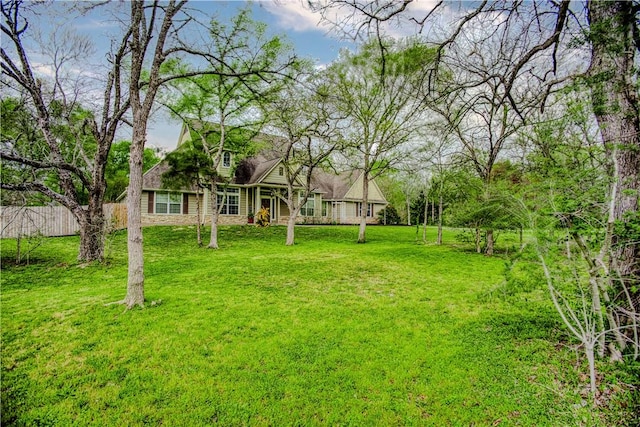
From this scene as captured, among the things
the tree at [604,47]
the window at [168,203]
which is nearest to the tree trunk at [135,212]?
the tree at [604,47]

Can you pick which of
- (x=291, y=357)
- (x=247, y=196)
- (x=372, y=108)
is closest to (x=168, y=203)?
(x=247, y=196)

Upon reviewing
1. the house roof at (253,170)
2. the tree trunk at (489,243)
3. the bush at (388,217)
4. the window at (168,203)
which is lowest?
the tree trunk at (489,243)

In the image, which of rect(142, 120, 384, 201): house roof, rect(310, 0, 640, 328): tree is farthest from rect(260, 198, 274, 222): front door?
rect(310, 0, 640, 328): tree

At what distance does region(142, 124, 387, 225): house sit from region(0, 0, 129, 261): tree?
4577 millimetres

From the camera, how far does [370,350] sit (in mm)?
3980

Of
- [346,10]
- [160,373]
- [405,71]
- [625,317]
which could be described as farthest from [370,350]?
[405,71]

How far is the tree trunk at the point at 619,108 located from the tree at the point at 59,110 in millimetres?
9582

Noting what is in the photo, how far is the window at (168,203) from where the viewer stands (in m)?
18.2

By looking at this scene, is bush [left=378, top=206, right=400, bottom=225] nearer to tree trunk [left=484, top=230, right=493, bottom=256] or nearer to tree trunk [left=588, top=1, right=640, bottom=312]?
tree trunk [left=484, top=230, right=493, bottom=256]

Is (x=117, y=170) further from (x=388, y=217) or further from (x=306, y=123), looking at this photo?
(x=388, y=217)

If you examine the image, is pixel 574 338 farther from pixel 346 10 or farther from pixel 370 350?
pixel 346 10

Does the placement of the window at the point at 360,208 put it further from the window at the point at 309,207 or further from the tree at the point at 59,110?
the tree at the point at 59,110

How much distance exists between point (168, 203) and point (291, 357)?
1746 centimetres

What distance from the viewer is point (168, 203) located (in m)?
18.6
